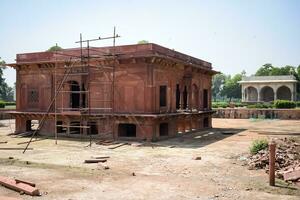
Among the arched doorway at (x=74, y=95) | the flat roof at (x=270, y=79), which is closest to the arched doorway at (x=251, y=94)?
the flat roof at (x=270, y=79)

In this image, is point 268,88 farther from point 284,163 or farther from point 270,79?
point 284,163

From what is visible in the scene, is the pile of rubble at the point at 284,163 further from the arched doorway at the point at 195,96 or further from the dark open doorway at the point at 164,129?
the arched doorway at the point at 195,96

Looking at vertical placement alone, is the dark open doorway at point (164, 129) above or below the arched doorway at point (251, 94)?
below

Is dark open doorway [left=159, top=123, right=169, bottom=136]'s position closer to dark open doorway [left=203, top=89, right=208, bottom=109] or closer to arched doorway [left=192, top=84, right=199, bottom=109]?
arched doorway [left=192, top=84, right=199, bottom=109]

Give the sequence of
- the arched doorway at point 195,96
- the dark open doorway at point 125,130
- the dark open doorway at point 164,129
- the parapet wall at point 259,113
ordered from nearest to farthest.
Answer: the dark open doorway at point 125,130 → the dark open doorway at point 164,129 → the arched doorway at point 195,96 → the parapet wall at point 259,113

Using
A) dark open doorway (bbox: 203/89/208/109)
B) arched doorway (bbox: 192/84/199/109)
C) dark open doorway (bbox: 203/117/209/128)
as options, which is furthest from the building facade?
arched doorway (bbox: 192/84/199/109)

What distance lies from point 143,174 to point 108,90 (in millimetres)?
10739

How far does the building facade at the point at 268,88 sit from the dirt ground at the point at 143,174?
158ft

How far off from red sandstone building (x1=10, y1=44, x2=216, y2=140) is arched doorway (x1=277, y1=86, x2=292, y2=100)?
144 ft

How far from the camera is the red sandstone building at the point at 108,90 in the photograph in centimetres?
2020

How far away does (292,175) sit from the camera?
397 inches

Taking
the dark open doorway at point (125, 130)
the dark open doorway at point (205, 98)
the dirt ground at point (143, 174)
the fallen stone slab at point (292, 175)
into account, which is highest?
the dark open doorway at point (205, 98)

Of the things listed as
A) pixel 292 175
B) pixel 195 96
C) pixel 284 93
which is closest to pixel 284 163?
pixel 292 175

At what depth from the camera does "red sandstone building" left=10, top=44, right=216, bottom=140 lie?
2020 cm
